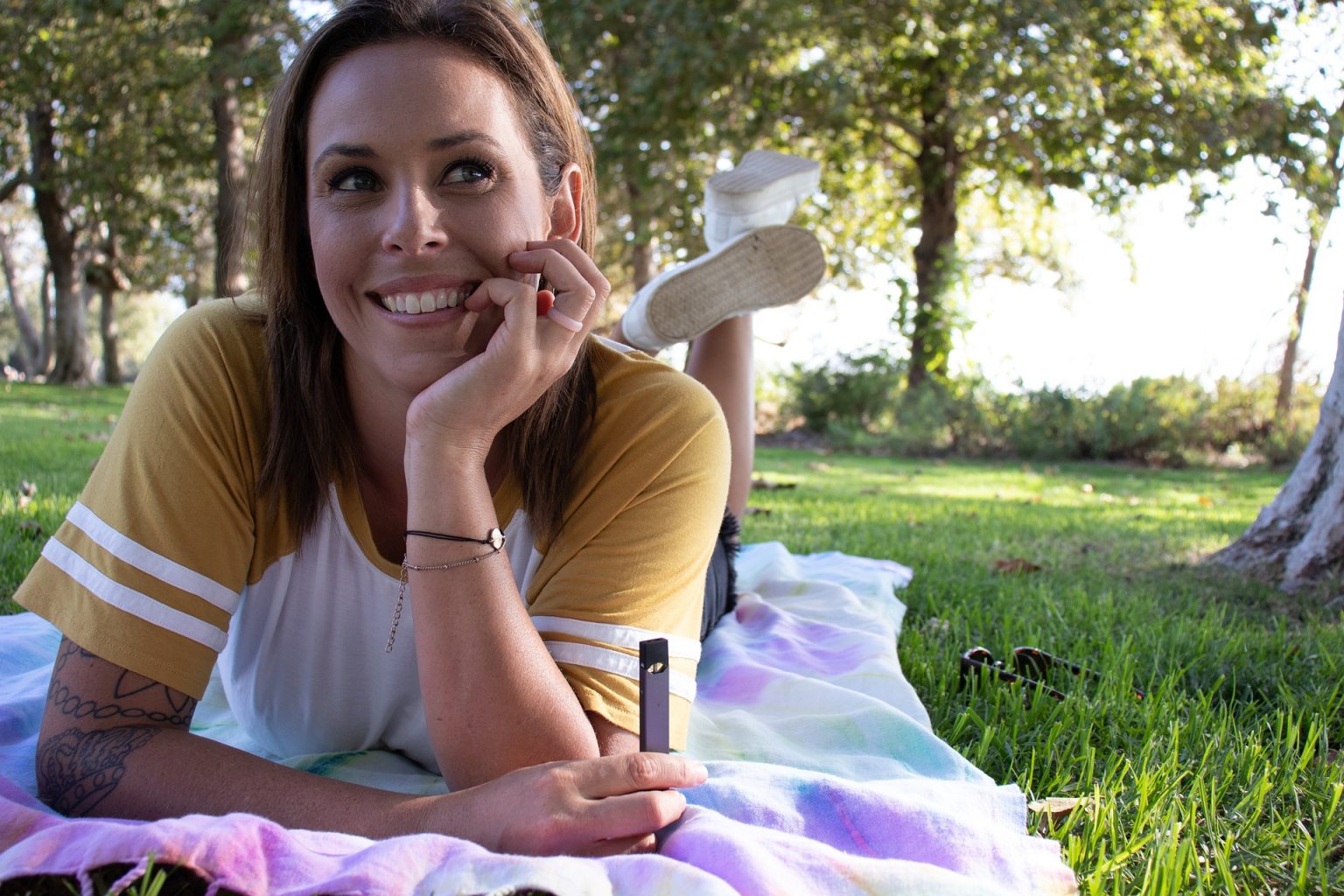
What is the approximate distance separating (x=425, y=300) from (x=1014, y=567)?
3086 millimetres

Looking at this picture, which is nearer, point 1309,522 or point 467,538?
point 467,538

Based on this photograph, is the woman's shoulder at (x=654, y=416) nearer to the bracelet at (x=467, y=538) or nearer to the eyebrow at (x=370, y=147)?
the bracelet at (x=467, y=538)

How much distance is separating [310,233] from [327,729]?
3.30 feet

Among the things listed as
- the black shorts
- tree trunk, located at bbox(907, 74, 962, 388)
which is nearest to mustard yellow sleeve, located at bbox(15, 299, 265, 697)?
the black shorts

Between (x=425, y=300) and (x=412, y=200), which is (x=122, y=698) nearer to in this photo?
(x=425, y=300)

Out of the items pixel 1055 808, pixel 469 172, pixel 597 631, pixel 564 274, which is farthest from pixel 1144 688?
pixel 469 172

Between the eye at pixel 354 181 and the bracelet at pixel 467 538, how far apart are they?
620 mm

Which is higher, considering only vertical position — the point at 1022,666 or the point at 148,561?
the point at 148,561

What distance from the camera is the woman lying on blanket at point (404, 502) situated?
A: 1601mm

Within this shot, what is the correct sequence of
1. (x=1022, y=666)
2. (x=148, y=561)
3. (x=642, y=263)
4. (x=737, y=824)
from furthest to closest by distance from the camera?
(x=642, y=263)
(x=1022, y=666)
(x=148, y=561)
(x=737, y=824)

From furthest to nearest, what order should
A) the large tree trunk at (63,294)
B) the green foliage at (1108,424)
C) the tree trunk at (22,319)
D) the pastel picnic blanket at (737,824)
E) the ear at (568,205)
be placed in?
the tree trunk at (22,319) → the large tree trunk at (63,294) → the green foliage at (1108,424) → the ear at (568,205) → the pastel picnic blanket at (737,824)

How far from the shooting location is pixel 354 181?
1776 mm

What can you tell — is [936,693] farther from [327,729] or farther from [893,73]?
[893,73]

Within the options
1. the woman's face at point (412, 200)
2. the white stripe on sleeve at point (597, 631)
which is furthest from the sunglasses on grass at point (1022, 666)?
the woman's face at point (412, 200)
